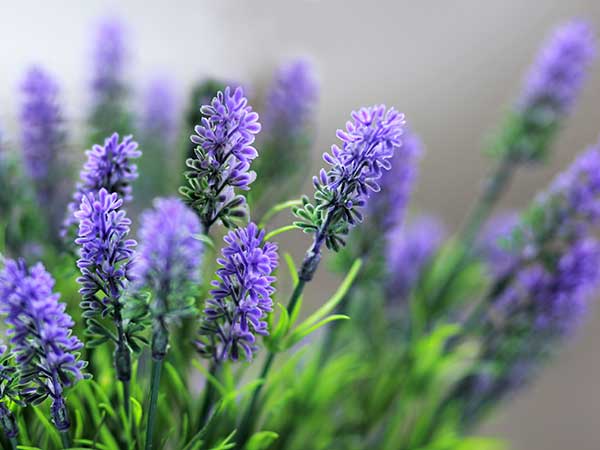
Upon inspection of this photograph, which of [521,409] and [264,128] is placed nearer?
[264,128]

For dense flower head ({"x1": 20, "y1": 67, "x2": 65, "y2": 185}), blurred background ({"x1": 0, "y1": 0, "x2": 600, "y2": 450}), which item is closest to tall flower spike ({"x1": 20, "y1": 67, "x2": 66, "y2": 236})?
dense flower head ({"x1": 20, "y1": 67, "x2": 65, "y2": 185})

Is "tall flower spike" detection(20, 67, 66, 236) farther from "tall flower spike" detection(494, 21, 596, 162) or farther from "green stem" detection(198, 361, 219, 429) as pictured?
"tall flower spike" detection(494, 21, 596, 162)

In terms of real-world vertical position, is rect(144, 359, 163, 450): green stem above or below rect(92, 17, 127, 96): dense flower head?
below

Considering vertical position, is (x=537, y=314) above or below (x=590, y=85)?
below

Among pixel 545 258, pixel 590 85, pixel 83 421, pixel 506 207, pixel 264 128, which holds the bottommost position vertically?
pixel 83 421

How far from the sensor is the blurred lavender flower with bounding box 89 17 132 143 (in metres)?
0.46

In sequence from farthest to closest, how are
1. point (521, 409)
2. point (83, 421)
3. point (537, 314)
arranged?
point (521, 409)
point (537, 314)
point (83, 421)

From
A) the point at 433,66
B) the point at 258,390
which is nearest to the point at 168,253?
the point at 258,390

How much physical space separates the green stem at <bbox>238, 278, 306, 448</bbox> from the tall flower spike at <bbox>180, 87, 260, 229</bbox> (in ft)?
0.16

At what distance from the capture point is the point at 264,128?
47cm

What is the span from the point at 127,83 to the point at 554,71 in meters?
0.36

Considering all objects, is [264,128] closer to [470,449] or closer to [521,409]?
[470,449]

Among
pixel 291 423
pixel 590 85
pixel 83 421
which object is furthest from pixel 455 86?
pixel 83 421

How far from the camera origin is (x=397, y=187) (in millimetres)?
398
